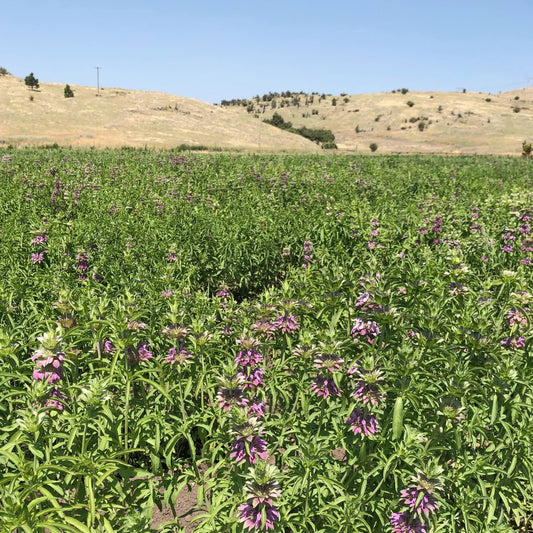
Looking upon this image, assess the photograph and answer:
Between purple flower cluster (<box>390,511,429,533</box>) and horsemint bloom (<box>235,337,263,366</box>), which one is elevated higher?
horsemint bloom (<box>235,337,263,366</box>)

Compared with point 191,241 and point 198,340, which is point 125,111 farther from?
point 198,340

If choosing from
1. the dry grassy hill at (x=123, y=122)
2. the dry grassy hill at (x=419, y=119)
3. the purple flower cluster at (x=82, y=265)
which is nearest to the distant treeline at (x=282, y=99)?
the dry grassy hill at (x=419, y=119)

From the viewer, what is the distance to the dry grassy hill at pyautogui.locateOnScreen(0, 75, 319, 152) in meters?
60.8

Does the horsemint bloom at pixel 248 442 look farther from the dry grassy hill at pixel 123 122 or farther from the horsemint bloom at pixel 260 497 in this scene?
the dry grassy hill at pixel 123 122

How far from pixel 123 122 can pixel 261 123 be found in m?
25.5

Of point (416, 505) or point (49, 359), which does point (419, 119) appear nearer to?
point (416, 505)

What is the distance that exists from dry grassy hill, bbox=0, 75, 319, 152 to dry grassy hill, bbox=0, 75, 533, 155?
173 mm

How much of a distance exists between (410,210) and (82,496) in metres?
9.62

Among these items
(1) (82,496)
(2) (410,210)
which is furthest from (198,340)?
(2) (410,210)

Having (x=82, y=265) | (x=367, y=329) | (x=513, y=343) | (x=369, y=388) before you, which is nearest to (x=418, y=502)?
(x=369, y=388)

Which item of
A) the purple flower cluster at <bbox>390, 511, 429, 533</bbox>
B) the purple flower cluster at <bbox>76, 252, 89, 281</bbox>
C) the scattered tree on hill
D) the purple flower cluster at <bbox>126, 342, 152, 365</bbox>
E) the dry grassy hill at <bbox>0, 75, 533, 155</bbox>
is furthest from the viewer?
the scattered tree on hill

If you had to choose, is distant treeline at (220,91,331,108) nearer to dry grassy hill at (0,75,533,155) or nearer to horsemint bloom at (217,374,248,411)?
dry grassy hill at (0,75,533,155)

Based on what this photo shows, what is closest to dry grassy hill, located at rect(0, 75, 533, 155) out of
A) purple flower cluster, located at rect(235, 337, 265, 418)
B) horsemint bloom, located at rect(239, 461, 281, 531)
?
purple flower cluster, located at rect(235, 337, 265, 418)

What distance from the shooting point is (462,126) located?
311 ft
